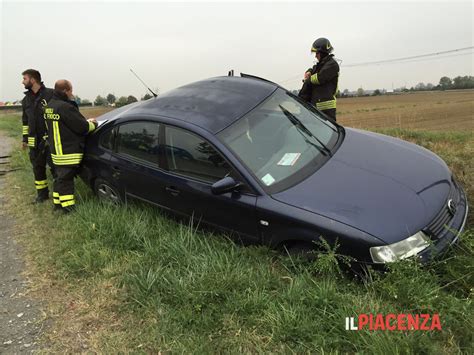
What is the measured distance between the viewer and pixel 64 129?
4777 mm

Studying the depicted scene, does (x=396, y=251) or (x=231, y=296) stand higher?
(x=396, y=251)

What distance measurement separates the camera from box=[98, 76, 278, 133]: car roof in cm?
371

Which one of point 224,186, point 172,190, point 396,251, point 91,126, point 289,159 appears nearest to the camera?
point 396,251

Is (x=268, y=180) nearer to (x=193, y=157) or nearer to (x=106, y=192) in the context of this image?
(x=193, y=157)

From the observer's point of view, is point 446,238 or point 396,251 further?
point 446,238

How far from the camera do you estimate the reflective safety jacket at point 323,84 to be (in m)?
5.35

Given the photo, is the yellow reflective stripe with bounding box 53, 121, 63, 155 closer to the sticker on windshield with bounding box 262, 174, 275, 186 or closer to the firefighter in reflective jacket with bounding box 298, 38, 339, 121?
the sticker on windshield with bounding box 262, 174, 275, 186

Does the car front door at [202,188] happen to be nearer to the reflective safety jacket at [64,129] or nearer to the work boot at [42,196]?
the reflective safety jacket at [64,129]

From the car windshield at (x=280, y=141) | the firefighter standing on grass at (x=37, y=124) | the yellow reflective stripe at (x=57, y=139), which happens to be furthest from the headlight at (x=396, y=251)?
the firefighter standing on grass at (x=37, y=124)

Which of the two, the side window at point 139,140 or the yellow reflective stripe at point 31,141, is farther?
the yellow reflective stripe at point 31,141

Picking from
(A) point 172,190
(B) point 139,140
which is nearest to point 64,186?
(B) point 139,140

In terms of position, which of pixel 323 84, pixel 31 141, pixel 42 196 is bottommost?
pixel 42 196

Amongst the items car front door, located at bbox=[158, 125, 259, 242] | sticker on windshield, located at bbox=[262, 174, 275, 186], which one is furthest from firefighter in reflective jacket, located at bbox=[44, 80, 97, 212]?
sticker on windshield, located at bbox=[262, 174, 275, 186]

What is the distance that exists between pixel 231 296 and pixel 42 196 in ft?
14.1
